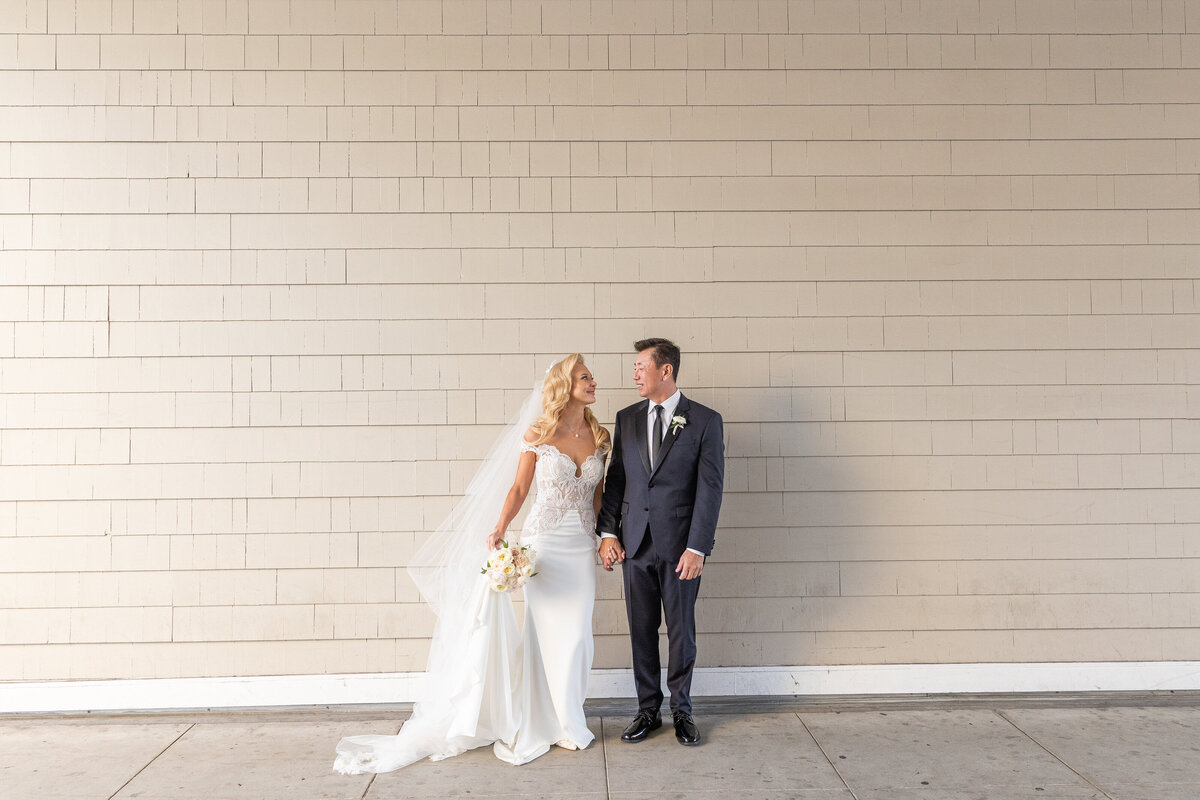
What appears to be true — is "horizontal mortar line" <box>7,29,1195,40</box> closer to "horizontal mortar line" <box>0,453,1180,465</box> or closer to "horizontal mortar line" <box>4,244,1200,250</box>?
"horizontal mortar line" <box>4,244,1200,250</box>

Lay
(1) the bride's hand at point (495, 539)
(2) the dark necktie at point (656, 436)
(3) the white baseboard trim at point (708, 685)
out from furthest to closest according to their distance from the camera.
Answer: (3) the white baseboard trim at point (708, 685) < (2) the dark necktie at point (656, 436) < (1) the bride's hand at point (495, 539)

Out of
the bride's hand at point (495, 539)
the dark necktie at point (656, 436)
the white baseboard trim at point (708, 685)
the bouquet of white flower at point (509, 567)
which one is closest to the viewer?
the bouquet of white flower at point (509, 567)

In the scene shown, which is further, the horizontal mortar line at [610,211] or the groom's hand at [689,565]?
the horizontal mortar line at [610,211]

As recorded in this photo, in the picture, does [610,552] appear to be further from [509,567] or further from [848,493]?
[848,493]

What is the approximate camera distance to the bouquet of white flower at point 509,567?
150 inches

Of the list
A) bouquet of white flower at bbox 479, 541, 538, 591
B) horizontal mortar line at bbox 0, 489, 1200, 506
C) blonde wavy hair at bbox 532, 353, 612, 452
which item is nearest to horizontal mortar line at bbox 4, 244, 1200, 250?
blonde wavy hair at bbox 532, 353, 612, 452

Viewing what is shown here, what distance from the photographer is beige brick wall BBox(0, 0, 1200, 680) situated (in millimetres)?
4531

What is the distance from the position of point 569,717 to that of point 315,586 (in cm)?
157

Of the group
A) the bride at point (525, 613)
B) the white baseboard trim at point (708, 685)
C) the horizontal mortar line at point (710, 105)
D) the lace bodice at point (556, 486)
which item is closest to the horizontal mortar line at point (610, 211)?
the horizontal mortar line at point (710, 105)

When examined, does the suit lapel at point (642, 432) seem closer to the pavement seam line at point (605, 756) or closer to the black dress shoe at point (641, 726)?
the black dress shoe at point (641, 726)

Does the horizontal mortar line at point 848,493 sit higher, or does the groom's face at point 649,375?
the groom's face at point 649,375

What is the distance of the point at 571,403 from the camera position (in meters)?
4.07

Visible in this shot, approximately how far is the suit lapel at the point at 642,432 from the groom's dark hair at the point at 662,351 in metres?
0.21

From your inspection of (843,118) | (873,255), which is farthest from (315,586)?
(843,118)
